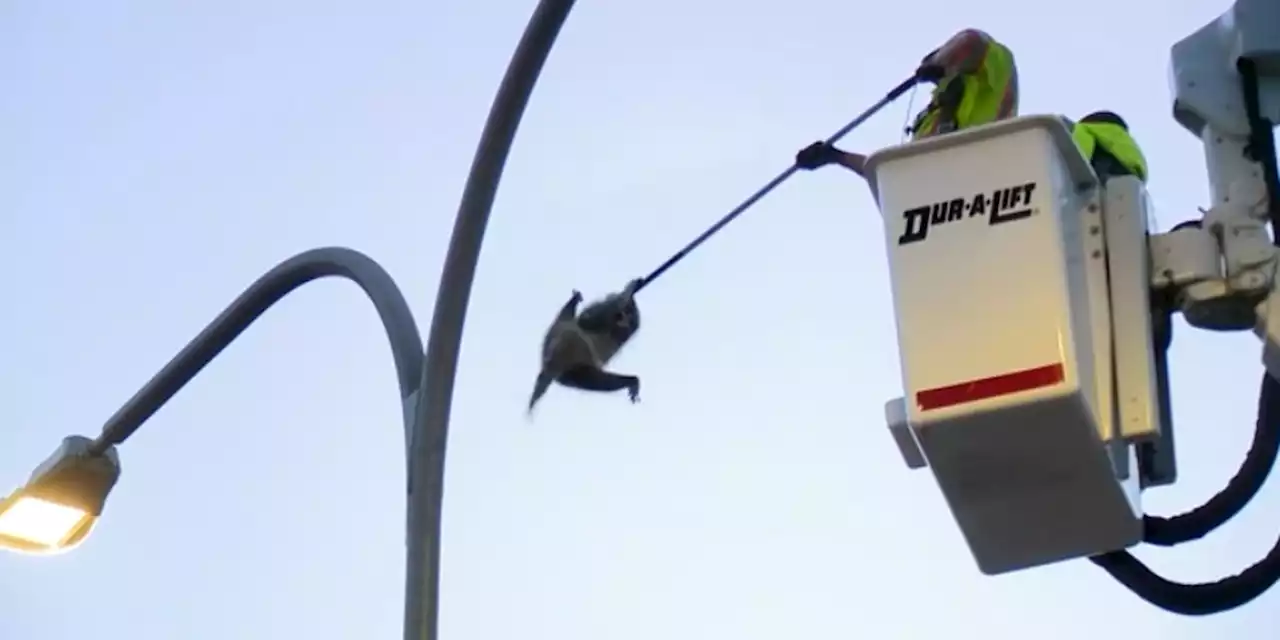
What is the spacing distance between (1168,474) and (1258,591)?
31 cm

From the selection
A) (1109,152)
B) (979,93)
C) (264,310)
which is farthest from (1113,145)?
(264,310)

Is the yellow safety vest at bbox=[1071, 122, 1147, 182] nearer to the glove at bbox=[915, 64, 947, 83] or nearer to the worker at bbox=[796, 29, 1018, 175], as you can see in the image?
the worker at bbox=[796, 29, 1018, 175]

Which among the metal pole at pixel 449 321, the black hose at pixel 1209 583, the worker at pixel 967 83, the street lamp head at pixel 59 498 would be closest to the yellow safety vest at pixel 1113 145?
the worker at pixel 967 83

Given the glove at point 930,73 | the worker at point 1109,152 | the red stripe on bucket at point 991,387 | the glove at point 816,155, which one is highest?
the glove at point 930,73

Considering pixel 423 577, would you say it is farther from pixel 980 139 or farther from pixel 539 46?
pixel 980 139

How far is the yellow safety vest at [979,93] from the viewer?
5.65 meters

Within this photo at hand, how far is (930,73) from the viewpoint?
232 inches

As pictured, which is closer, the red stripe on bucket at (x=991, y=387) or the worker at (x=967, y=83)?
the red stripe on bucket at (x=991, y=387)

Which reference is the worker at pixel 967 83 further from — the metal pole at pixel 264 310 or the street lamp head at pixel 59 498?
the street lamp head at pixel 59 498

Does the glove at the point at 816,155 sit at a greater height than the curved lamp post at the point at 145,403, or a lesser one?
greater

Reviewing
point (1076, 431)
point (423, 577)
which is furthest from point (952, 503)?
point (423, 577)

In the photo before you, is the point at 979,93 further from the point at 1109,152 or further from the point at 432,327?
the point at 432,327

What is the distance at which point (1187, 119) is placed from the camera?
198 inches

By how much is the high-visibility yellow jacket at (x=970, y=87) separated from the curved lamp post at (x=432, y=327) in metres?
0.98
